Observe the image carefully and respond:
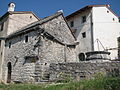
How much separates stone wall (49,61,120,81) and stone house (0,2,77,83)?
3.88 ft

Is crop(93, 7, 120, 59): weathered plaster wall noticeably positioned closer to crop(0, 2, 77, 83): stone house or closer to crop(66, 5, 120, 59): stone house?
crop(66, 5, 120, 59): stone house

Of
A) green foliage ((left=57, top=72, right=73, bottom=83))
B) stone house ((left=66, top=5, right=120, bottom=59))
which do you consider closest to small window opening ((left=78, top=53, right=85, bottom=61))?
stone house ((left=66, top=5, right=120, bottom=59))

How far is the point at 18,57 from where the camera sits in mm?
14609

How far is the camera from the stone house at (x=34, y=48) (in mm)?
12859

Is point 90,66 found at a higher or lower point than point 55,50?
lower

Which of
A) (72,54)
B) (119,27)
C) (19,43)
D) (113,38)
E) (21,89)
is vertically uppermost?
(119,27)

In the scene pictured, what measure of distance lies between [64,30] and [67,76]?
7.48 metres

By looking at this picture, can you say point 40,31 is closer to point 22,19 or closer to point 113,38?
point 22,19

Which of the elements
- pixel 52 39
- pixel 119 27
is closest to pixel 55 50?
pixel 52 39

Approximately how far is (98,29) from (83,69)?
9910 millimetres

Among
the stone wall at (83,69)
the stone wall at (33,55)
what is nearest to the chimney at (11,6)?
the stone wall at (33,55)

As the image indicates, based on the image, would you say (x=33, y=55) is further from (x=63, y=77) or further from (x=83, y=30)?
(x=83, y=30)

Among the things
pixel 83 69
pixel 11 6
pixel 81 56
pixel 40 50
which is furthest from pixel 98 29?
pixel 11 6

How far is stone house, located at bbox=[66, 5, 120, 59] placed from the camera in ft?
61.9
